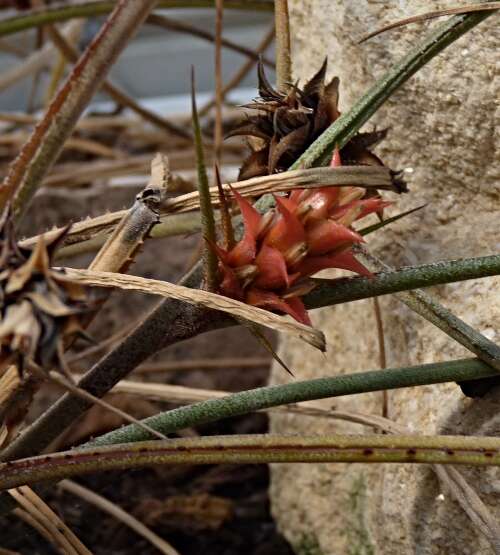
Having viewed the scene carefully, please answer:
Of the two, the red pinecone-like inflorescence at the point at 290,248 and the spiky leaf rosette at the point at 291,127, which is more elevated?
the spiky leaf rosette at the point at 291,127

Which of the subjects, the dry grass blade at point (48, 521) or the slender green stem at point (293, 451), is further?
the dry grass blade at point (48, 521)

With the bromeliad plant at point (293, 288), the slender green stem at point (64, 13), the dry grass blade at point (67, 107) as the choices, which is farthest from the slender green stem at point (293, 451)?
the slender green stem at point (64, 13)

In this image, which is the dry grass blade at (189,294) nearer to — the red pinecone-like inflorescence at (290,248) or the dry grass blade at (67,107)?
the red pinecone-like inflorescence at (290,248)

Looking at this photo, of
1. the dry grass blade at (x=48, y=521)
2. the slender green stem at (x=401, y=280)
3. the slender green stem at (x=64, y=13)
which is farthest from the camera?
the slender green stem at (x=64, y=13)

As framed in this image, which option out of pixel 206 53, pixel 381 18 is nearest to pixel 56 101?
pixel 381 18

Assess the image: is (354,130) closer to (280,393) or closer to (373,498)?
(280,393)

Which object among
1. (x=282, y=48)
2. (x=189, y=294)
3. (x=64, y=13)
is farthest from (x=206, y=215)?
(x=64, y=13)

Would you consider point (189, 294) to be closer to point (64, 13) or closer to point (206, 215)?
point (206, 215)
